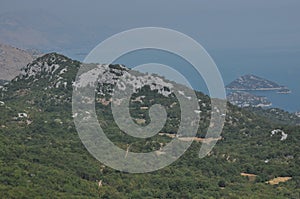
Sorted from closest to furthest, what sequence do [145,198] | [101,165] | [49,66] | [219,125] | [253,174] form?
1. [145,198]
2. [101,165]
3. [253,174]
4. [219,125]
5. [49,66]

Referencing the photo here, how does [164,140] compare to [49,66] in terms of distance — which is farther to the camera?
[49,66]

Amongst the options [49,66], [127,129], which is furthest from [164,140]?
[49,66]

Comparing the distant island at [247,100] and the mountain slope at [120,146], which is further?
the distant island at [247,100]

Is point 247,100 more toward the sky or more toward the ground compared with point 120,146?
more toward the sky

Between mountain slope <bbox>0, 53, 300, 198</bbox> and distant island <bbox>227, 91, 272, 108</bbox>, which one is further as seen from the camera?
distant island <bbox>227, 91, 272, 108</bbox>

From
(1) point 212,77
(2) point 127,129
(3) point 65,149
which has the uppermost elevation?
(1) point 212,77

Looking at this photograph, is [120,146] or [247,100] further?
→ [247,100]

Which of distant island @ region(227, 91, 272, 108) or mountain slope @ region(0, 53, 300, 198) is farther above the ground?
distant island @ region(227, 91, 272, 108)

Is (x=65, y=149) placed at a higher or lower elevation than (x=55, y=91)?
lower

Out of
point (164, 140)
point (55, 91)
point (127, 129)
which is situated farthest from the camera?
point (55, 91)

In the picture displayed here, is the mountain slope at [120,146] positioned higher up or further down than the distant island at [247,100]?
further down

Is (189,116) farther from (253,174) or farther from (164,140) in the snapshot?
(253,174)
